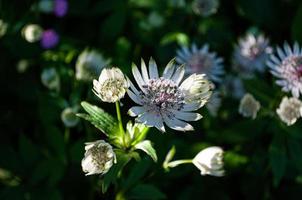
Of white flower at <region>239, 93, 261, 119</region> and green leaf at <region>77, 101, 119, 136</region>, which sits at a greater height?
green leaf at <region>77, 101, 119, 136</region>

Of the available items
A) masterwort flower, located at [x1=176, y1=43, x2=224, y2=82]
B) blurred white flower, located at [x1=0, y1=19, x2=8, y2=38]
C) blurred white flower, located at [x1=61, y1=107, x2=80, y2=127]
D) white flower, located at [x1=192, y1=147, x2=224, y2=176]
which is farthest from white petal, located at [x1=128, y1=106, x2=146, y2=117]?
blurred white flower, located at [x1=0, y1=19, x2=8, y2=38]

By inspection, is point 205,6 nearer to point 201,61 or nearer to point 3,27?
point 201,61

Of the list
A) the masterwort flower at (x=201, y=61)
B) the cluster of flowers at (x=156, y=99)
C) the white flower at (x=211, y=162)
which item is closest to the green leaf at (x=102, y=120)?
the cluster of flowers at (x=156, y=99)

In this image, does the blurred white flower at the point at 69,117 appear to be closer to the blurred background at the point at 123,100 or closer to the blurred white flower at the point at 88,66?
the blurred background at the point at 123,100

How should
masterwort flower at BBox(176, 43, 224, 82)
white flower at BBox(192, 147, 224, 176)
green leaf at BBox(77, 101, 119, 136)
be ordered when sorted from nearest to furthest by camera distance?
1. green leaf at BBox(77, 101, 119, 136)
2. white flower at BBox(192, 147, 224, 176)
3. masterwort flower at BBox(176, 43, 224, 82)

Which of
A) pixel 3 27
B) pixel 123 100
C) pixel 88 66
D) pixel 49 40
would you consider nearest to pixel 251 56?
pixel 123 100

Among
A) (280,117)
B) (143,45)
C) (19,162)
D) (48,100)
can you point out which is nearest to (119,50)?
(143,45)

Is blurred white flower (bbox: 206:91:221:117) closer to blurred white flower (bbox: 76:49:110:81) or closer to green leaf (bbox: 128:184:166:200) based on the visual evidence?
blurred white flower (bbox: 76:49:110:81)
